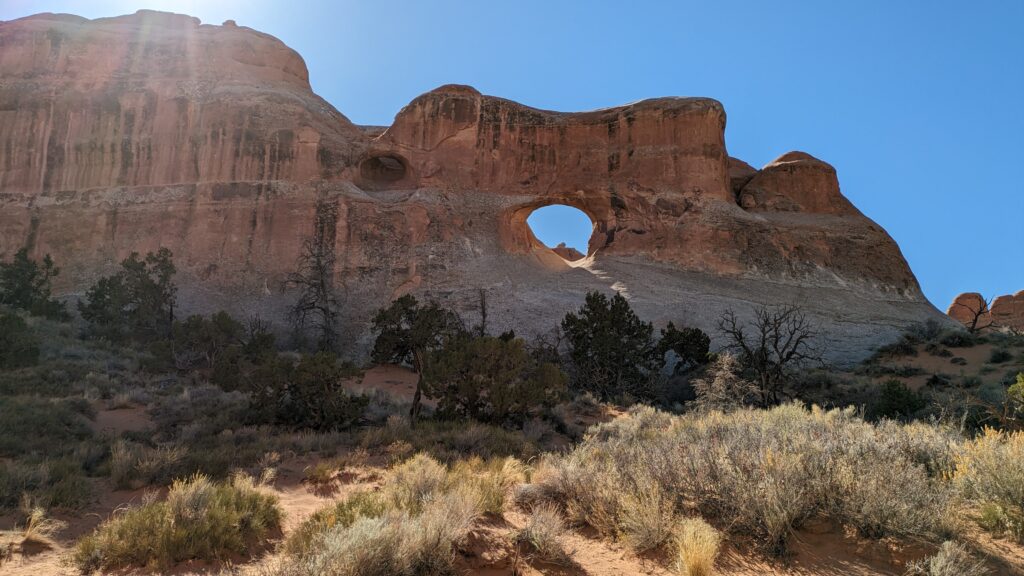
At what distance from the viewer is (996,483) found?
4570 mm

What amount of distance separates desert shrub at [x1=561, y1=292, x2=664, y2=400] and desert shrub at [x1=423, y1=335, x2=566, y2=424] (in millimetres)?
5840

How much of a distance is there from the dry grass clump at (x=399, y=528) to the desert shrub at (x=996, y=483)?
4178 millimetres

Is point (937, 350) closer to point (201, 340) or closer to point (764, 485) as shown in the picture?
point (764, 485)

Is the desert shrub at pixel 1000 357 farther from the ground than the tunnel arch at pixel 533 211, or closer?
closer

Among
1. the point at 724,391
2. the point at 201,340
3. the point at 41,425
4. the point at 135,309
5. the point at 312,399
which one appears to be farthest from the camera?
the point at 135,309

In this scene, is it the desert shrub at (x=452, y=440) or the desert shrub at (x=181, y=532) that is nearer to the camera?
the desert shrub at (x=181, y=532)

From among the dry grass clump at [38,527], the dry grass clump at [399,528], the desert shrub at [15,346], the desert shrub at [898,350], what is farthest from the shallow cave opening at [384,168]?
the dry grass clump at [399,528]

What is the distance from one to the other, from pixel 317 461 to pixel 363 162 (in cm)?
2816

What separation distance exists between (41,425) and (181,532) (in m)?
7.54

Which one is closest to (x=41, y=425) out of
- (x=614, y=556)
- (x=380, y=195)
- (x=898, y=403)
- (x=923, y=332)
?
(x=614, y=556)

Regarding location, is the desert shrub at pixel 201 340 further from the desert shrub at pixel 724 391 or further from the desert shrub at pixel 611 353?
the desert shrub at pixel 724 391

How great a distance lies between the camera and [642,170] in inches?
1336

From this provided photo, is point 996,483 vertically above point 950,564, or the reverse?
point 996,483

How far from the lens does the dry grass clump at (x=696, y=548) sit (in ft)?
12.9
